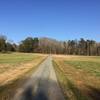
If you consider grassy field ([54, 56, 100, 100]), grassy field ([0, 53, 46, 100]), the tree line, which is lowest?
grassy field ([54, 56, 100, 100])

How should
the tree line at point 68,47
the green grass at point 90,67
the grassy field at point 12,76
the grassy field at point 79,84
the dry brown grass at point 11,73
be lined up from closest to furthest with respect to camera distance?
1. the grassy field at point 79,84
2. the grassy field at point 12,76
3. the dry brown grass at point 11,73
4. the green grass at point 90,67
5. the tree line at point 68,47

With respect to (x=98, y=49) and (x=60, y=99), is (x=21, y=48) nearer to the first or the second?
(x=98, y=49)

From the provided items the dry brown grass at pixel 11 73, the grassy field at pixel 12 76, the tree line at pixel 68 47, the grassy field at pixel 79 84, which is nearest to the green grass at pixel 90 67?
the grassy field at pixel 79 84

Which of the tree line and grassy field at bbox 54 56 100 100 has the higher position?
the tree line

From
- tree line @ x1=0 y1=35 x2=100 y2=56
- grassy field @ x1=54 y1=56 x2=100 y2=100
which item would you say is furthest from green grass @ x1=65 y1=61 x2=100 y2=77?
tree line @ x1=0 y1=35 x2=100 y2=56

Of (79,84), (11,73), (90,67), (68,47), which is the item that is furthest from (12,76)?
(68,47)

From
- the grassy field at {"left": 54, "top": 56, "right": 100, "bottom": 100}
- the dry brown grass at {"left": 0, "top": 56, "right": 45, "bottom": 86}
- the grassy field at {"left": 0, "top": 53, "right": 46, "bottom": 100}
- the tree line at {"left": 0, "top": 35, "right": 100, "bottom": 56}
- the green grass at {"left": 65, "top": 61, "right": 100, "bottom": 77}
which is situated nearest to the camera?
the grassy field at {"left": 54, "top": 56, "right": 100, "bottom": 100}

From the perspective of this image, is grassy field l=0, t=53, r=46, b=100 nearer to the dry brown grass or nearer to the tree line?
the dry brown grass

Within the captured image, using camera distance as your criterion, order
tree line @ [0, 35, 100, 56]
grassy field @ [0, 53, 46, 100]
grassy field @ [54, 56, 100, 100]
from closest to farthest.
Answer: grassy field @ [54, 56, 100, 100], grassy field @ [0, 53, 46, 100], tree line @ [0, 35, 100, 56]

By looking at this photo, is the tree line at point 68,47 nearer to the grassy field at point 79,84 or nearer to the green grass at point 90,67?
the green grass at point 90,67

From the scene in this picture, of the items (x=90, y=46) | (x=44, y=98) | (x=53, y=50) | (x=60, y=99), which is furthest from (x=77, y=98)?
(x=53, y=50)

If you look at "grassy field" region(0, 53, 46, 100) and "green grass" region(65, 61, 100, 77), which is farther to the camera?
"green grass" region(65, 61, 100, 77)

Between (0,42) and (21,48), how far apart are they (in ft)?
114

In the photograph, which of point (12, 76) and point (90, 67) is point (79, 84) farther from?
point (90, 67)
